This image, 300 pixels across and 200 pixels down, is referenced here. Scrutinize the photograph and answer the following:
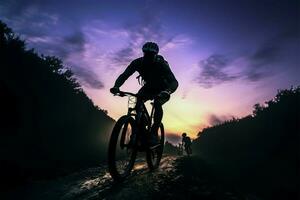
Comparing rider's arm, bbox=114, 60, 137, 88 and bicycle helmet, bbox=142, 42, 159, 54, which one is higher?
bicycle helmet, bbox=142, 42, 159, 54

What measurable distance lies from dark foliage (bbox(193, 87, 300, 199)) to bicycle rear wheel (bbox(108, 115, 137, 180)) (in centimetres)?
1574

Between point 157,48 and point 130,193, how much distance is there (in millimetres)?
3045

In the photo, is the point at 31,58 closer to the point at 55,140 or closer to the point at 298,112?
the point at 55,140

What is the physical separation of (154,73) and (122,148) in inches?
71.1

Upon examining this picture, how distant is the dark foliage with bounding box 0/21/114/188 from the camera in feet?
45.8

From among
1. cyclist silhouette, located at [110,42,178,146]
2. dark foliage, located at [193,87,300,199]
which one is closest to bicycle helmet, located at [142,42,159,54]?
cyclist silhouette, located at [110,42,178,146]

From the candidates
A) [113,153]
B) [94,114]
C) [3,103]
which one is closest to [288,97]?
[94,114]

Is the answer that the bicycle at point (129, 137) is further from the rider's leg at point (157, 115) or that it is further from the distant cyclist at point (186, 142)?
the distant cyclist at point (186, 142)

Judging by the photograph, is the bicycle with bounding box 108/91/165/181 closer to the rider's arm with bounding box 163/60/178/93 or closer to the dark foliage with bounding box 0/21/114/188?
the rider's arm with bounding box 163/60/178/93

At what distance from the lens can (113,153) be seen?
4699mm

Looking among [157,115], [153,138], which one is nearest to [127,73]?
A: [157,115]

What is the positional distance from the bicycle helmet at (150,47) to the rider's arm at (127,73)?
15.3 inches

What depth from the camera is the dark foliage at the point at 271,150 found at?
22.0 metres

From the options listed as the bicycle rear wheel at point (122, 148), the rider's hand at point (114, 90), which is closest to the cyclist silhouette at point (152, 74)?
the rider's hand at point (114, 90)
